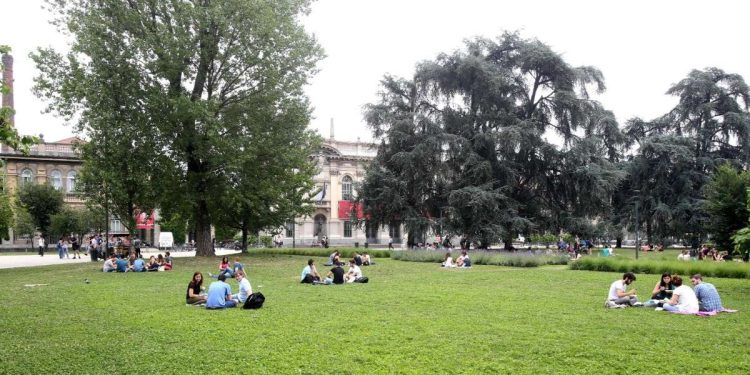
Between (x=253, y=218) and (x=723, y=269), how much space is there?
1165 inches

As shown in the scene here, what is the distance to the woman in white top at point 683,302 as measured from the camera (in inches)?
484

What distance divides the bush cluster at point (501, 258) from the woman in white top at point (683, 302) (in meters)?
16.3

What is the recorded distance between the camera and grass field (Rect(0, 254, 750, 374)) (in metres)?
7.66

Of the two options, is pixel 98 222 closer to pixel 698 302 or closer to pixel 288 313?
pixel 288 313

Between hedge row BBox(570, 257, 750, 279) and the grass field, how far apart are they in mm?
5640

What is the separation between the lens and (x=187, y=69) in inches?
1146

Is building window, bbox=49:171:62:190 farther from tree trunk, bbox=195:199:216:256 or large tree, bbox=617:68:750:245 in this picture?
large tree, bbox=617:68:750:245

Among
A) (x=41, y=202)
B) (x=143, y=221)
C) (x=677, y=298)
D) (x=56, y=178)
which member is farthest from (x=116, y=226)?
(x=677, y=298)

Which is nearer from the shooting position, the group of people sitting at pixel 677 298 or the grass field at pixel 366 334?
the grass field at pixel 366 334

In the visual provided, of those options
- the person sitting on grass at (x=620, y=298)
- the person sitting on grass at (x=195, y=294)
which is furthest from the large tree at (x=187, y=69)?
the person sitting on grass at (x=620, y=298)

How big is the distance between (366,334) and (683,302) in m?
6.94

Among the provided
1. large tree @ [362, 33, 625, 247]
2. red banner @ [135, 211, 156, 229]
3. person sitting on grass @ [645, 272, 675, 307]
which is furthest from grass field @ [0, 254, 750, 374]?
red banner @ [135, 211, 156, 229]

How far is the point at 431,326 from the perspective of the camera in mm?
10469

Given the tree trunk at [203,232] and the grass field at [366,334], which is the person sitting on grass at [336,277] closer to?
the grass field at [366,334]
